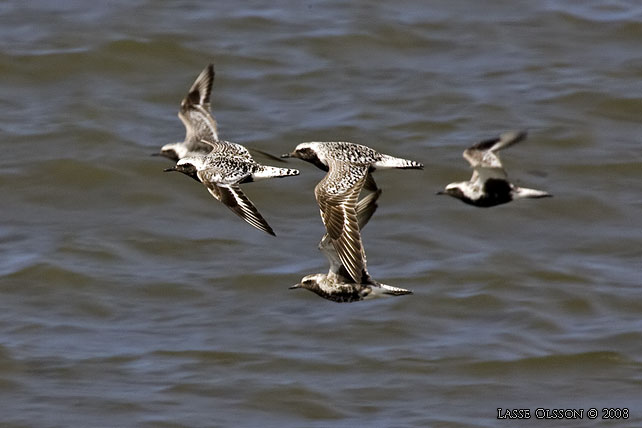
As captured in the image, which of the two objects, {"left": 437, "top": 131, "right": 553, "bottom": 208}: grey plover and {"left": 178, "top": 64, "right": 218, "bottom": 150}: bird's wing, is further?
{"left": 178, "top": 64, "right": 218, "bottom": 150}: bird's wing

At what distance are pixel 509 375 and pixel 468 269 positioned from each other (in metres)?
1.78

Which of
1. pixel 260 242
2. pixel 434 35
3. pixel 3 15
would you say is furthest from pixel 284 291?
pixel 3 15

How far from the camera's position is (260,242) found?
1234cm

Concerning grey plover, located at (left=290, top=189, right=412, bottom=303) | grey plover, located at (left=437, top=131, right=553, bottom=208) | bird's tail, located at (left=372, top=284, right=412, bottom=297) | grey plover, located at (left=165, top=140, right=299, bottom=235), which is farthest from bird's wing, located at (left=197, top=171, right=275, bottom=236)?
grey plover, located at (left=437, top=131, right=553, bottom=208)

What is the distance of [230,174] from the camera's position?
26.9 ft

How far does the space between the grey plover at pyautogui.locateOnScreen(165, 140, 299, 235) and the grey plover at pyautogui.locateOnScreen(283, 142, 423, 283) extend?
392mm

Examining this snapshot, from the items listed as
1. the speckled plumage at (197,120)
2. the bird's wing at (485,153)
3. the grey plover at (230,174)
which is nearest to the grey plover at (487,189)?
the bird's wing at (485,153)

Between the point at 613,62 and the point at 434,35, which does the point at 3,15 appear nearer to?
the point at 434,35

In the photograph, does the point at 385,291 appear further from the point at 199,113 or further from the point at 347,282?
the point at 199,113

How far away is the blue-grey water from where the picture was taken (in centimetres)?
1002

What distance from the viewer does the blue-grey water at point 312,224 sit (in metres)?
10.0

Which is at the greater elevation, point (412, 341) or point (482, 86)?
point (482, 86)

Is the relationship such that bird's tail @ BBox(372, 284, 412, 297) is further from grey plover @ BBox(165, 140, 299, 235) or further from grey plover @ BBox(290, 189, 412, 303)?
grey plover @ BBox(165, 140, 299, 235)

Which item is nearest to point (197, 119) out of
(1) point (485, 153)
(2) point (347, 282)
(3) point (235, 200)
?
(3) point (235, 200)
